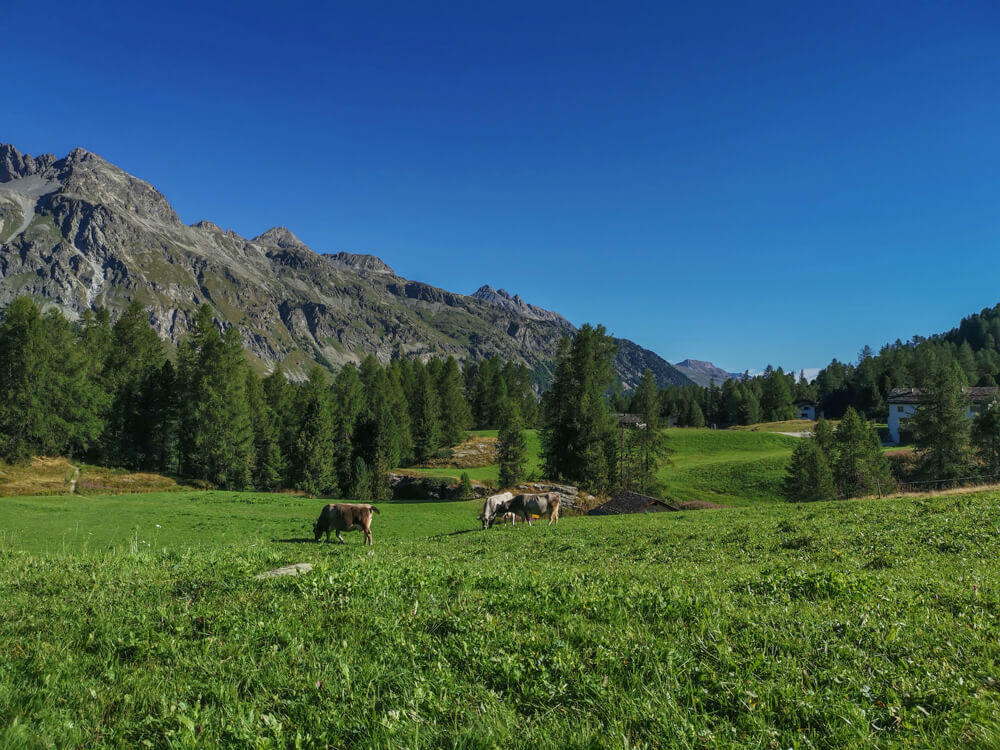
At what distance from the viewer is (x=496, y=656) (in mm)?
5309

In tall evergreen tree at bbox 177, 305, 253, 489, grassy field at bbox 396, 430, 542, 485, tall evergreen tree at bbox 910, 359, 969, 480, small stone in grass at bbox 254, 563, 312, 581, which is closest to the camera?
small stone in grass at bbox 254, 563, 312, 581

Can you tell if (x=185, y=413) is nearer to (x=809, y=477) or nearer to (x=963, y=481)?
(x=809, y=477)

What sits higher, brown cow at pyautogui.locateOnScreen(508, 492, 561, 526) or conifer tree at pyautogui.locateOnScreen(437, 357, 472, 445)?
conifer tree at pyautogui.locateOnScreen(437, 357, 472, 445)

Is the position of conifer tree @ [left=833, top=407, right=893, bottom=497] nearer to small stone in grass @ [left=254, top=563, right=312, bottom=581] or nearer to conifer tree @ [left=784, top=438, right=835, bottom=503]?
conifer tree @ [left=784, top=438, right=835, bottom=503]

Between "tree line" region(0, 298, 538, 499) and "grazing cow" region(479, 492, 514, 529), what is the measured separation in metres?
27.8

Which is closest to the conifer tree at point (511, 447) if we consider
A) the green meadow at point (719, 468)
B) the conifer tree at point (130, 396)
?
the green meadow at point (719, 468)

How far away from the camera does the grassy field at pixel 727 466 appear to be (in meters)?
68.9

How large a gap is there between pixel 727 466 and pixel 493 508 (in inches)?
2385

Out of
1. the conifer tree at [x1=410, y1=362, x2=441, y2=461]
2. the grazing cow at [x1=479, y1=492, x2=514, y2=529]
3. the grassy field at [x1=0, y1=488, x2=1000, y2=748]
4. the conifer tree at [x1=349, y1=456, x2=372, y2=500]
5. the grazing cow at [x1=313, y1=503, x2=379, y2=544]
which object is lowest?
the conifer tree at [x1=349, y1=456, x2=372, y2=500]

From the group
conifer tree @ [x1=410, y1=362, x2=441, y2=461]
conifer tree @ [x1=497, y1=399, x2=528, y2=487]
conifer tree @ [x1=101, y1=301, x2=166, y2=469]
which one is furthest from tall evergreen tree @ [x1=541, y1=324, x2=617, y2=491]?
conifer tree @ [x1=101, y1=301, x2=166, y2=469]

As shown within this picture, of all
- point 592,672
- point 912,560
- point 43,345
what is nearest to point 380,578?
point 592,672

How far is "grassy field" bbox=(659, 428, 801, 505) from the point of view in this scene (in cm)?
6888

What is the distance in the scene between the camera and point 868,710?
409 cm

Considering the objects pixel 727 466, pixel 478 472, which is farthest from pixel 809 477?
pixel 478 472
